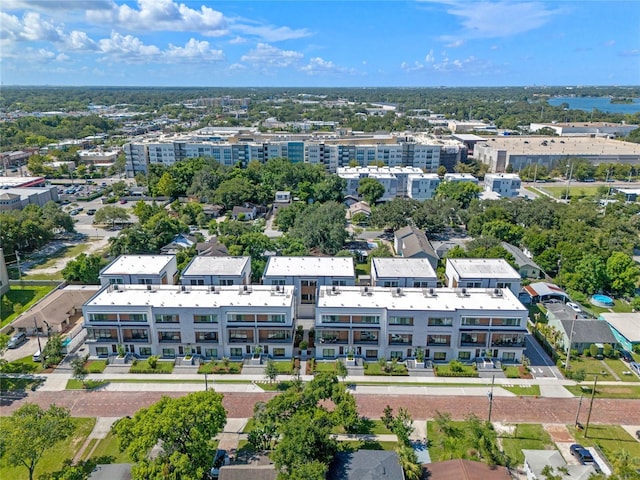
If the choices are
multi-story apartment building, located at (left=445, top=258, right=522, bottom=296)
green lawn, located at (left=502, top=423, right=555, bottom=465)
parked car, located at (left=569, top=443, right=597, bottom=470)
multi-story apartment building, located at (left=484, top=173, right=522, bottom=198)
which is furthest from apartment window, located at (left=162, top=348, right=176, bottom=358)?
multi-story apartment building, located at (left=484, top=173, right=522, bottom=198)

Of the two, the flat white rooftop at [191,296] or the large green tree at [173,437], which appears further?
the flat white rooftop at [191,296]

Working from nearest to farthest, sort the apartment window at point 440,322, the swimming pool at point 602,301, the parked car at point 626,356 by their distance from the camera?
the apartment window at point 440,322 → the parked car at point 626,356 → the swimming pool at point 602,301

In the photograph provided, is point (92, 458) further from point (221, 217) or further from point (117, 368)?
point (221, 217)

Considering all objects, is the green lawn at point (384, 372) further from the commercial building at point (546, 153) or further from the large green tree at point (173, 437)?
the commercial building at point (546, 153)

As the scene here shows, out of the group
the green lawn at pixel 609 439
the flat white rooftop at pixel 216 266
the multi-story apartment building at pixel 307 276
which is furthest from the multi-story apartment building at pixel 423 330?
the flat white rooftop at pixel 216 266

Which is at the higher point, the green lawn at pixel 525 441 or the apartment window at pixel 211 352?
the apartment window at pixel 211 352

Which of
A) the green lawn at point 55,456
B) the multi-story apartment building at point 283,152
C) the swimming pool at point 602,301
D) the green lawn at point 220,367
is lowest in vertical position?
the green lawn at point 55,456

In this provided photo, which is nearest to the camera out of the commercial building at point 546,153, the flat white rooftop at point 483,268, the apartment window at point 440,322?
the apartment window at point 440,322

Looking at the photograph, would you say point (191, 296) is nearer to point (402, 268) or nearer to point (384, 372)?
point (384, 372)
